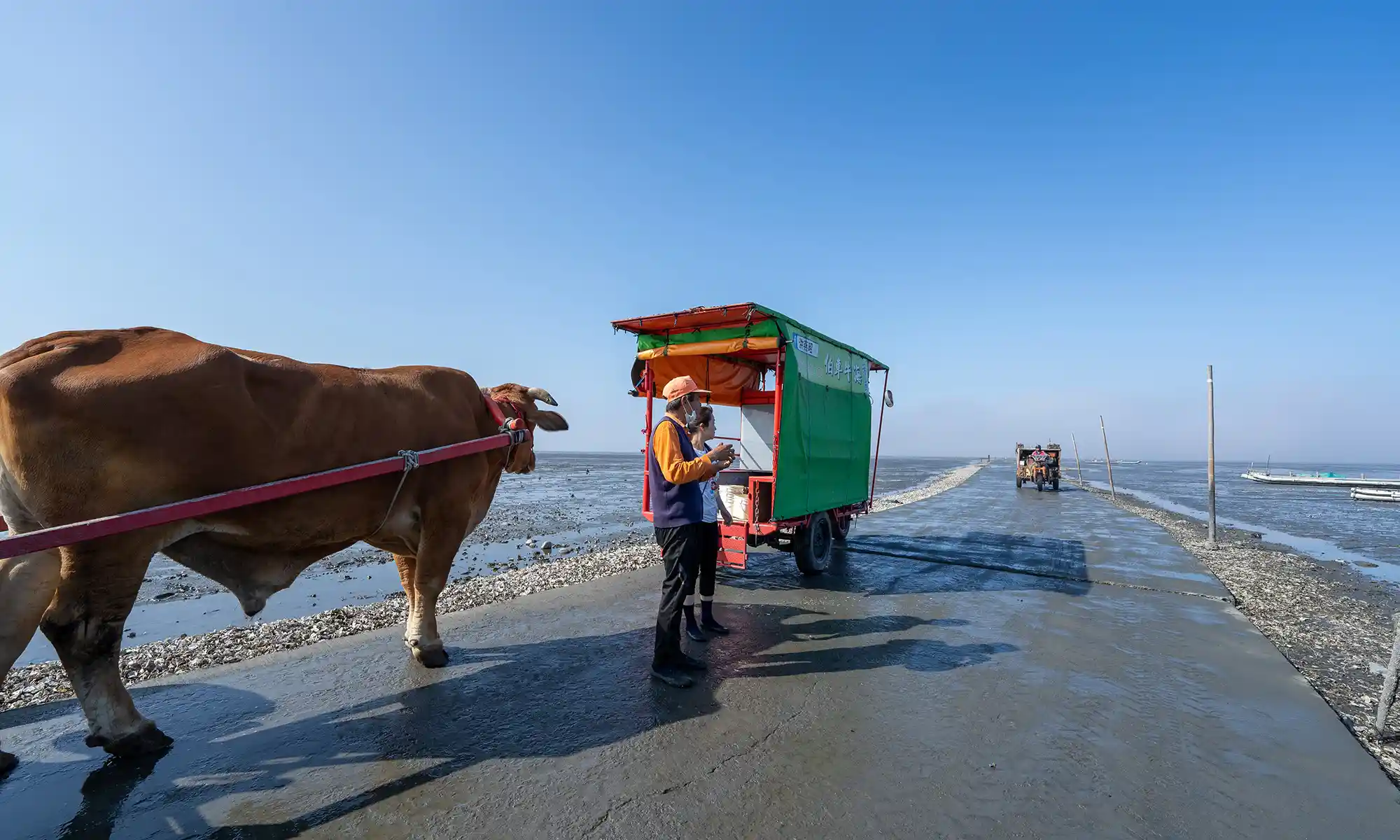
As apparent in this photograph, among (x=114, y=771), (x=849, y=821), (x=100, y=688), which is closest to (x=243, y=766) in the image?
(x=114, y=771)

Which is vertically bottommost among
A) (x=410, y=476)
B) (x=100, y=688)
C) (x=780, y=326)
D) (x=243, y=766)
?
(x=243, y=766)

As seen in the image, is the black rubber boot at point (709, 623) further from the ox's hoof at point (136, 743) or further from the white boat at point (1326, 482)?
the white boat at point (1326, 482)

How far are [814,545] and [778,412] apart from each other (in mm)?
2187

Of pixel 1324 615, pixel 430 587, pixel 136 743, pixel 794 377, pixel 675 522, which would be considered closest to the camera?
pixel 136 743

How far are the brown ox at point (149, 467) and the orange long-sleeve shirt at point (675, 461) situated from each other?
170 centimetres

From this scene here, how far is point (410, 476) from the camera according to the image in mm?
4215

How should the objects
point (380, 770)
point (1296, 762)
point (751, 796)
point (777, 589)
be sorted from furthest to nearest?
point (777, 589), point (1296, 762), point (380, 770), point (751, 796)

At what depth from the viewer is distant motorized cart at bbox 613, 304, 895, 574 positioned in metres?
6.78

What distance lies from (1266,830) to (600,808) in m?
3.04

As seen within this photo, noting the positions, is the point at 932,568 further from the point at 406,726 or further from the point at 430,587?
the point at 406,726

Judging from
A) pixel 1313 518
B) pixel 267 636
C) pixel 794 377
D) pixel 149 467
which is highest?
pixel 794 377

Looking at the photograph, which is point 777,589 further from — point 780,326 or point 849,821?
point 849,821

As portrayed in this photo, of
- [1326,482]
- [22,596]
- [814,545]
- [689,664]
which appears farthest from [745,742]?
[1326,482]

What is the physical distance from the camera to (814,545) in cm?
791
